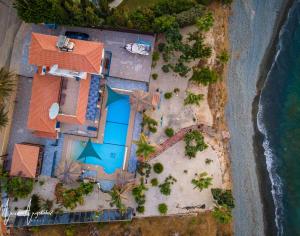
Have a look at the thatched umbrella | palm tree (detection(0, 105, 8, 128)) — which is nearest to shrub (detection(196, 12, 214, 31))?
the thatched umbrella

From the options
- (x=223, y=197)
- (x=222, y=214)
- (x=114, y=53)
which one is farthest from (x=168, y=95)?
(x=222, y=214)

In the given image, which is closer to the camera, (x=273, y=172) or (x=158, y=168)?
(x=158, y=168)

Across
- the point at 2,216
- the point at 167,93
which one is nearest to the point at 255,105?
the point at 167,93

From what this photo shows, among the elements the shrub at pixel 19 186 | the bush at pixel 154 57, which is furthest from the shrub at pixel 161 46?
the shrub at pixel 19 186

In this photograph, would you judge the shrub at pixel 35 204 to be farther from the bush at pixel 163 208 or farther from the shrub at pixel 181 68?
the shrub at pixel 181 68

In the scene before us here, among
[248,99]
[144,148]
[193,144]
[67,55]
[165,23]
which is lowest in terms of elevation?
[144,148]

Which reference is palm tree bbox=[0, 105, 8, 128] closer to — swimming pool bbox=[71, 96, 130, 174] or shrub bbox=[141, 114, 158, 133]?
swimming pool bbox=[71, 96, 130, 174]

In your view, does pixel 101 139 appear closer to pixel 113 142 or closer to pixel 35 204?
pixel 113 142
